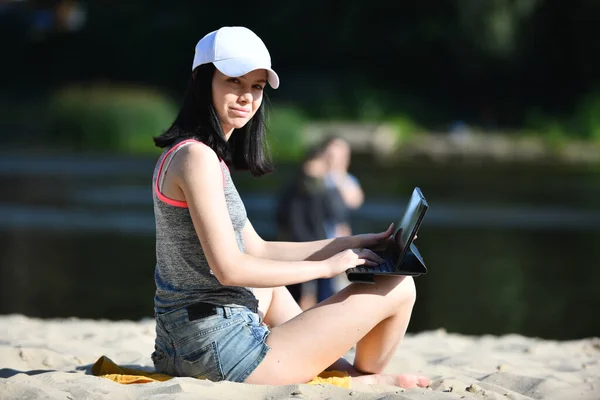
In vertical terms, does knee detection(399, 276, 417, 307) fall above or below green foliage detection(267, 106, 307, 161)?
below

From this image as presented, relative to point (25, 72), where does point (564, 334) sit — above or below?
below

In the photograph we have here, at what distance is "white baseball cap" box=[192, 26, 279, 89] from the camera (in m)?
3.39

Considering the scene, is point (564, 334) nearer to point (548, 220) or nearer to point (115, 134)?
point (548, 220)

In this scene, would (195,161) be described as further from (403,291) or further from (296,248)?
(403,291)

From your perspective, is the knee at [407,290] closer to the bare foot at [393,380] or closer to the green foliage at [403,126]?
the bare foot at [393,380]

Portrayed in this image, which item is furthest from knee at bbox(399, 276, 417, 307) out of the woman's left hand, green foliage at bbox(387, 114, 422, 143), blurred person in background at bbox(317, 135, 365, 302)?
green foliage at bbox(387, 114, 422, 143)

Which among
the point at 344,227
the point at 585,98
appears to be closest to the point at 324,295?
the point at 344,227

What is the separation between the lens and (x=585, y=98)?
2839 cm

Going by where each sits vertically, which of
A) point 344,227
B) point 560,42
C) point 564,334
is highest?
point 560,42

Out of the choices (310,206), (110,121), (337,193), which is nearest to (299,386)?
(310,206)

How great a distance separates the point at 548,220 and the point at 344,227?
262 inches

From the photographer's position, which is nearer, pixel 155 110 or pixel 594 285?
→ pixel 594 285

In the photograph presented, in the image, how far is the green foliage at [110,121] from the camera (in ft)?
77.3

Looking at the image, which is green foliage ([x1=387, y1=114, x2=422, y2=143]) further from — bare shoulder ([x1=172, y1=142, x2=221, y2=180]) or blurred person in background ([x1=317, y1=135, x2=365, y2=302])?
bare shoulder ([x1=172, y1=142, x2=221, y2=180])
